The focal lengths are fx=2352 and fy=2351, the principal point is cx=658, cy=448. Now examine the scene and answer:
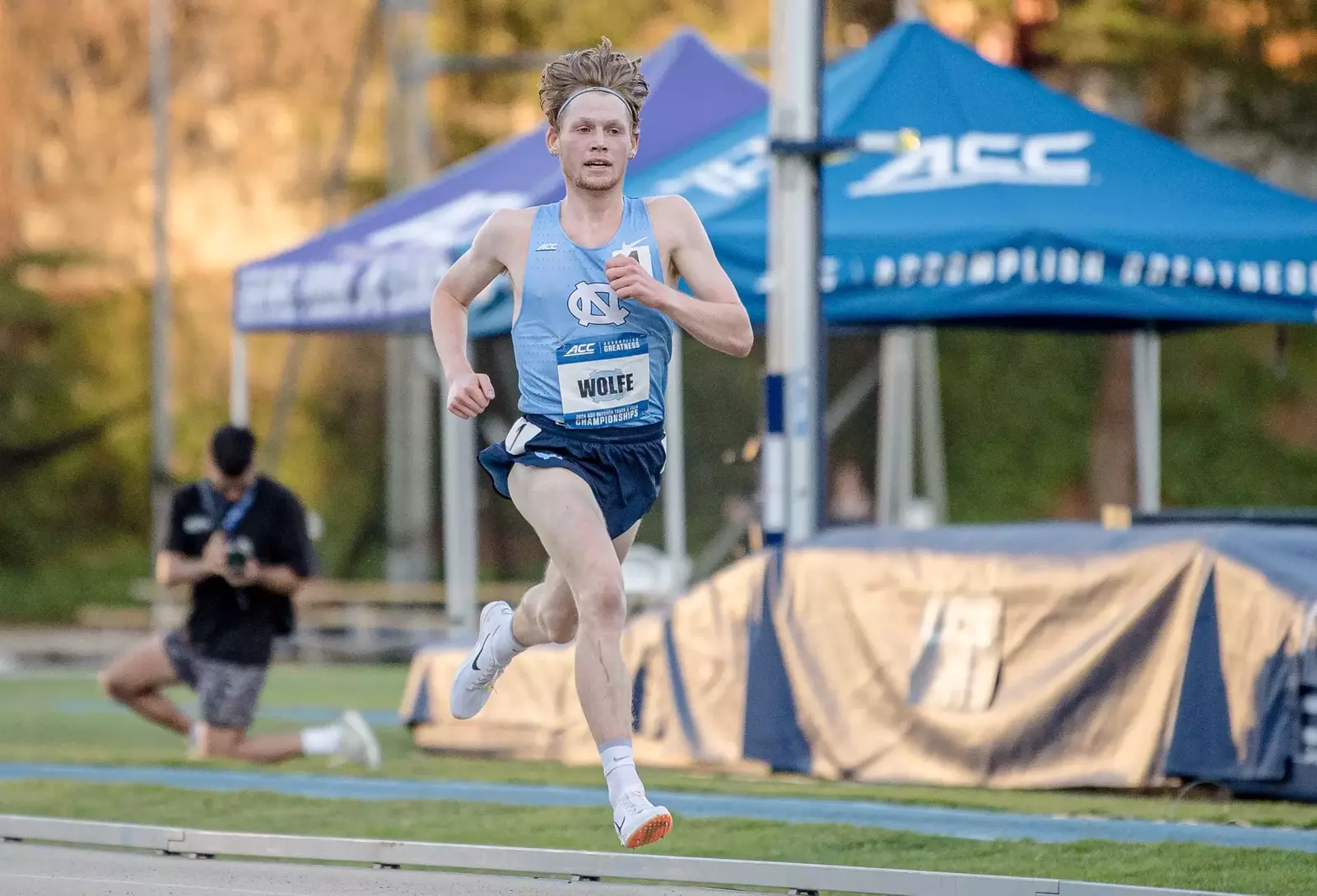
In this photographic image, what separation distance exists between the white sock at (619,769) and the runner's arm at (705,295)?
1.13 metres

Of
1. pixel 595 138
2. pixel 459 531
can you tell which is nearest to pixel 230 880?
pixel 595 138

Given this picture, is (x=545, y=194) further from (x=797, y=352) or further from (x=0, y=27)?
(x=0, y=27)

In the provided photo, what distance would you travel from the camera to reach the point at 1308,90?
76.5 ft

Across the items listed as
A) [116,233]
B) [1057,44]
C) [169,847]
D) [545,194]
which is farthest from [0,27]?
[169,847]

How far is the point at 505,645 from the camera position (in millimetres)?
7293

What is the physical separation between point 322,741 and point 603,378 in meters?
4.98

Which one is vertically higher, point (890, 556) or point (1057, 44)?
point (1057, 44)

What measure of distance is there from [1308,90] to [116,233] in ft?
46.5

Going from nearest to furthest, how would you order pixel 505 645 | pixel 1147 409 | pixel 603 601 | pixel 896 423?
pixel 603 601 → pixel 505 645 → pixel 1147 409 → pixel 896 423

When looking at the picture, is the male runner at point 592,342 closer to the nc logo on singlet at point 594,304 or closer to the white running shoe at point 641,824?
the nc logo on singlet at point 594,304

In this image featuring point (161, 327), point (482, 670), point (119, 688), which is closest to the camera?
point (482, 670)

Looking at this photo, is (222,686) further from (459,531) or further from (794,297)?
(459,531)

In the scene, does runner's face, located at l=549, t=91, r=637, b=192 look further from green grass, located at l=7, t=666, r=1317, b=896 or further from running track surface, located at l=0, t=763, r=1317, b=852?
running track surface, located at l=0, t=763, r=1317, b=852

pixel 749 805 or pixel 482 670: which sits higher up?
pixel 482 670
